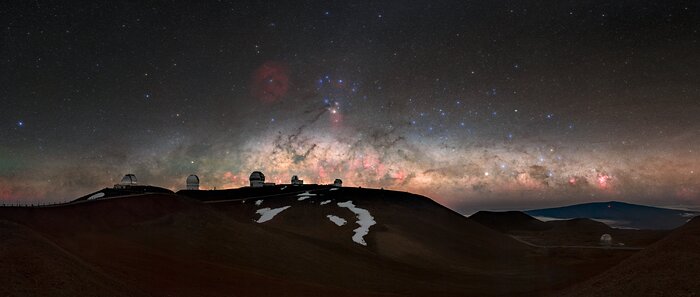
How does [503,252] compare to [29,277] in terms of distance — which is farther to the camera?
[503,252]

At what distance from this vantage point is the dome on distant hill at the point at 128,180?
83.8 meters

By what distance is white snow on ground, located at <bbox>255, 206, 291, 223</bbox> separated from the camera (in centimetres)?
7475

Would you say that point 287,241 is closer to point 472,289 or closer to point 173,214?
point 173,214

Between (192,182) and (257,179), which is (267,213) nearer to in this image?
(257,179)

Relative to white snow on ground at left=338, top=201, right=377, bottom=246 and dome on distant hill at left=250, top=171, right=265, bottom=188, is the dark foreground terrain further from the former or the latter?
dome on distant hill at left=250, top=171, right=265, bottom=188

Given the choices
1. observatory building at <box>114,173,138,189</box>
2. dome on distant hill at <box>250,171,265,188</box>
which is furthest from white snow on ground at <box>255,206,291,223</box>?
dome on distant hill at <box>250,171,265,188</box>

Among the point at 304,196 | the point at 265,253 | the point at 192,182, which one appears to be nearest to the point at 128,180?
the point at 192,182

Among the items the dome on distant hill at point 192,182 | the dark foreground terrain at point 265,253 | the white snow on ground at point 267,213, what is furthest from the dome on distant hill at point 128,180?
the white snow on ground at point 267,213

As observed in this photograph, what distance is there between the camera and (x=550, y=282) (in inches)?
1766

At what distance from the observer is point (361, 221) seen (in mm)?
77750

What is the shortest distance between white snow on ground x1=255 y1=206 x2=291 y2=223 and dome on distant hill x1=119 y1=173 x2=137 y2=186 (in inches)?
1077

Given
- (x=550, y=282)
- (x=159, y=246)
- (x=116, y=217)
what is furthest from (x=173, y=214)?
(x=550, y=282)

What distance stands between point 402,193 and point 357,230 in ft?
122

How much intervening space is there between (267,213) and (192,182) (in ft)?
129
